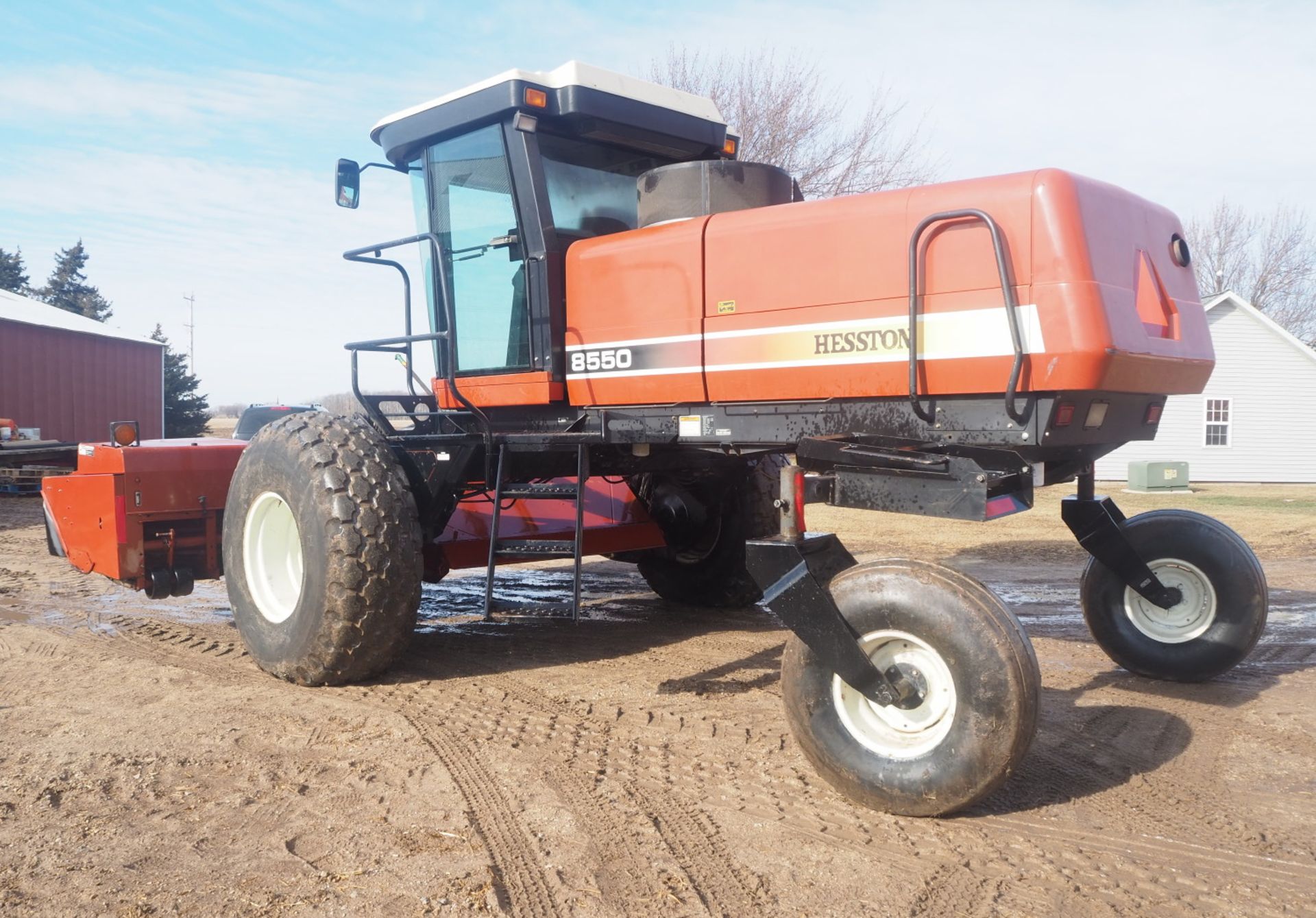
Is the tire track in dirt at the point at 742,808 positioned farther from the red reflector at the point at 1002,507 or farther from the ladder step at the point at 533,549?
the red reflector at the point at 1002,507

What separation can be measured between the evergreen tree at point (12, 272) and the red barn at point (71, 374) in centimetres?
1714

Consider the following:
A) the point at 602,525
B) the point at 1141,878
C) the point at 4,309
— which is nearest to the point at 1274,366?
the point at 602,525

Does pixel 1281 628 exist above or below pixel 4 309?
below

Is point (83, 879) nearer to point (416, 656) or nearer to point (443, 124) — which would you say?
point (416, 656)

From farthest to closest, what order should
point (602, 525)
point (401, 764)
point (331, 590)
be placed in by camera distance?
1. point (602, 525)
2. point (331, 590)
3. point (401, 764)

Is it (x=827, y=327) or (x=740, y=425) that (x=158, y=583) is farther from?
(x=827, y=327)

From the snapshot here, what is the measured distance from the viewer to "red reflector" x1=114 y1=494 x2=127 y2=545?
18.7 feet

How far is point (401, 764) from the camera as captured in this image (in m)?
3.90

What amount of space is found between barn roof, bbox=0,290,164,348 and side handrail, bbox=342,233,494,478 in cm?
2281

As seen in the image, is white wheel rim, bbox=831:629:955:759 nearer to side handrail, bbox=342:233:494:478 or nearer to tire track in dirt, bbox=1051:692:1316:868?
tire track in dirt, bbox=1051:692:1316:868

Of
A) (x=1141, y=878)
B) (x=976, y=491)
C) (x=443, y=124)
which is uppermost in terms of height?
(x=443, y=124)

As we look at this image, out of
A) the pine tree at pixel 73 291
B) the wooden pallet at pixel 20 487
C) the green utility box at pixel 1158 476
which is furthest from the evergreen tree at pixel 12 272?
the green utility box at pixel 1158 476

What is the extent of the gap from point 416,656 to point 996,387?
3.54 meters

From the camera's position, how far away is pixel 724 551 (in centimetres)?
712
